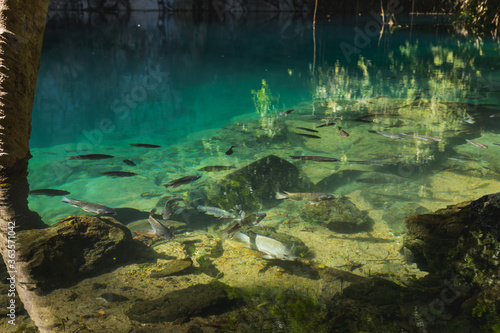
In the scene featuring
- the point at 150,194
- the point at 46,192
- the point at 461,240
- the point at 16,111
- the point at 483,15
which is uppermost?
the point at 483,15

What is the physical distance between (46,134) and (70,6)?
41.2 m

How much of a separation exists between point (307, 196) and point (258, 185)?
31.7 inches

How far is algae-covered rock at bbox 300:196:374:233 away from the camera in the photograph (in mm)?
4484

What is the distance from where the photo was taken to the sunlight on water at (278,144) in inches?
181

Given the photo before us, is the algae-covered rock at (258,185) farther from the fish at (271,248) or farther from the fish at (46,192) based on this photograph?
the fish at (46,192)

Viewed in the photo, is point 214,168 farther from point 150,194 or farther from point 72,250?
point 72,250

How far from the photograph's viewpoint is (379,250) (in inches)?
155

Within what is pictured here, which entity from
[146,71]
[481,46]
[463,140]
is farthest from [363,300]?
[481,46]

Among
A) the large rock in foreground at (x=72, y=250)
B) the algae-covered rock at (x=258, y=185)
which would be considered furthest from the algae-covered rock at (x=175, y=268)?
the algae-covered rock at (x=258, y=185)

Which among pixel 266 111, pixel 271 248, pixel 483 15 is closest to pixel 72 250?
pixel 271 248

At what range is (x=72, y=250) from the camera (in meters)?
3.52

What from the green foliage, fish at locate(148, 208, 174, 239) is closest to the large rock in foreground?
fish at locate(148, 208, 174, 239)

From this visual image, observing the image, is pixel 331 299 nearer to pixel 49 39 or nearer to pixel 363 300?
pixel 363 300

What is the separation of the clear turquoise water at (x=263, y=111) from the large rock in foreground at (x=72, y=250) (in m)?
Result: 1.58
